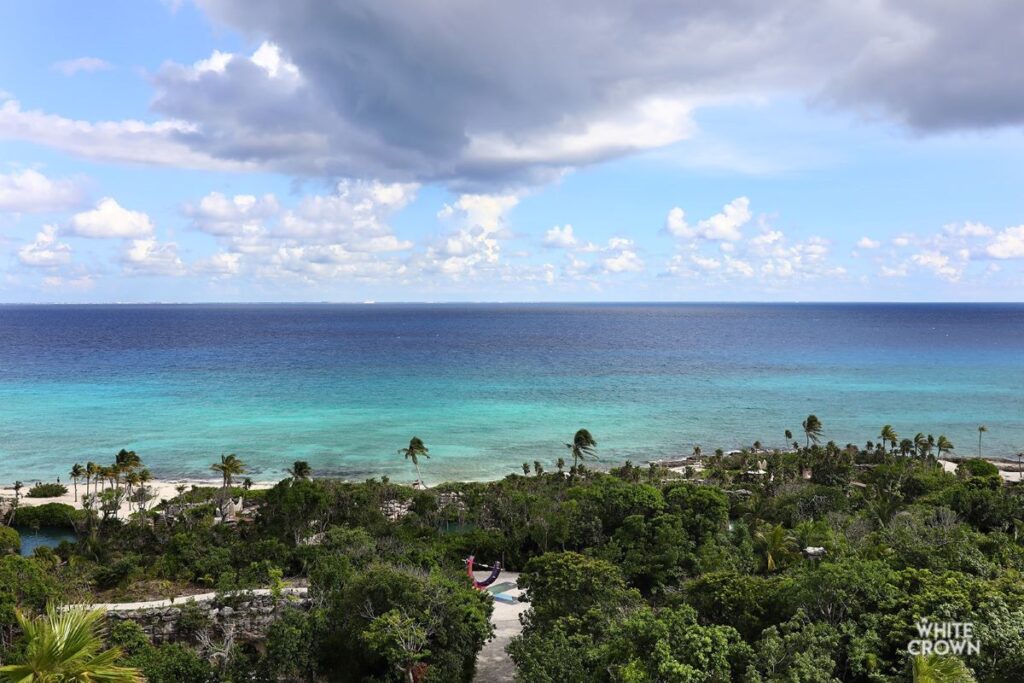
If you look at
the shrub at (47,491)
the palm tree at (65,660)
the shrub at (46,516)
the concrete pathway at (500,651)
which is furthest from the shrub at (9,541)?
the concrete pathway at (500,651)

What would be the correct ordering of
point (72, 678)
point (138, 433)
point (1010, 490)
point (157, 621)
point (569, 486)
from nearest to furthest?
point (72, 678) → point (157, 621) → point (1010, 490) → point (569, 486) → point (138, 433)

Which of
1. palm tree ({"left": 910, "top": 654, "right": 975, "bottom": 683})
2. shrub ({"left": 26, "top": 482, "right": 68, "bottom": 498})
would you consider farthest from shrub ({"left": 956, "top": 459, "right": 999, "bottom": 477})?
shrub ({"left": 26, "top": 482, "right": 68, "bottom": 498})

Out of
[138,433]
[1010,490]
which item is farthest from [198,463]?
[1010,490]

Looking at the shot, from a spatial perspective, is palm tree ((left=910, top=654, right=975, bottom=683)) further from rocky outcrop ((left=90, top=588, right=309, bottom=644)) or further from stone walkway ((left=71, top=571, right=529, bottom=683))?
rocky outcrop ((left=90, top=588, right=309, bottom=644))

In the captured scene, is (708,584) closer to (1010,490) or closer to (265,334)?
(1010,490)

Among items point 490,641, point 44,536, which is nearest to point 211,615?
point 490,641

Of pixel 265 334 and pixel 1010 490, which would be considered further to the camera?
pixel 265 334

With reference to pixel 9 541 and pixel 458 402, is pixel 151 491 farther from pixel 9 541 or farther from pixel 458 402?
pixel 458 402
